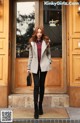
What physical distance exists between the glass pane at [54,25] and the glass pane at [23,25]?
390mm

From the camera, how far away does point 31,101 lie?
8625 millimetres

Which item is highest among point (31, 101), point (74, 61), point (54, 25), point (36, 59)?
point (54, 25)

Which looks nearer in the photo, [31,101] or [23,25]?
[31,101]

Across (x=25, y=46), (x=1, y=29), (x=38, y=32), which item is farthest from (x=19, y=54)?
(x=38, y=32)

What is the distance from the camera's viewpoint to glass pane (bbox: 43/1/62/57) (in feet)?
30.2

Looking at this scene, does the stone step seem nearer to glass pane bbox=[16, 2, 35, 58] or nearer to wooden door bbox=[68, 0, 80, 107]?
wooden door bbox=[68, 0, 80, 107]

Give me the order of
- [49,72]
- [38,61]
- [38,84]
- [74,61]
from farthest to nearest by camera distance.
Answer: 1. [49,72]
2. [74,61]
3. [38,61]
4. [38,84]

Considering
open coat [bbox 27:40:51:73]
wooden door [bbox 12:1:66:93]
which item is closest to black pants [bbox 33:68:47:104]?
open coat [bbox 27:40:51:73]

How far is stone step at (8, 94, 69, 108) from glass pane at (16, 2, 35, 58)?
124 cm

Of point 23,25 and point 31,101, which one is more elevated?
point 23,25

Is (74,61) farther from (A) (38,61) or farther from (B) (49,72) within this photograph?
(A) (38,61)

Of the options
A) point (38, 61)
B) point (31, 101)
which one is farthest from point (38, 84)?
point (31, 101)

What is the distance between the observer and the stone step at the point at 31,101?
8.64 meters

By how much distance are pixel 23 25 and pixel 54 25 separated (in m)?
0.86
